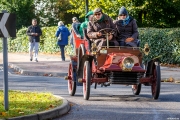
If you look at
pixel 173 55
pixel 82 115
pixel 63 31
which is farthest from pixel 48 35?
pixel 82 115

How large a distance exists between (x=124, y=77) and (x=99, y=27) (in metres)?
1.53

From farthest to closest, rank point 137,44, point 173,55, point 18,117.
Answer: point 173,55 → point 137,44 → point 18,117

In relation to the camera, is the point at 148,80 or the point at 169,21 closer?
the point at 148,80

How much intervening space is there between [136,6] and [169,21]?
2265 millimetres

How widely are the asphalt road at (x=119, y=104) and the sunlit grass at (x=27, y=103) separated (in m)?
0.41

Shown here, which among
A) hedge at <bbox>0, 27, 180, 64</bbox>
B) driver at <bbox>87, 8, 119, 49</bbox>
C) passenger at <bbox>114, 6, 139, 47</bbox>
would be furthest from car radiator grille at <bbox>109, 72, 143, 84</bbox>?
hedge at <bbox>0, 27, 180, 64</bbox>

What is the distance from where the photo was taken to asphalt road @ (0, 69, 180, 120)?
10.0m

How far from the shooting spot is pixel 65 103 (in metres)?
11.0

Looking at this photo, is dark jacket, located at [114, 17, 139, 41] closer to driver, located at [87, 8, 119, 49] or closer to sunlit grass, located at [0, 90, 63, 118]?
driver, located at [87, 8, 119, 49]

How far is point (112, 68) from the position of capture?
12.1m

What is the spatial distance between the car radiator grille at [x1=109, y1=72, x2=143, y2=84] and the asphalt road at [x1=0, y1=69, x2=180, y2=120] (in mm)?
409

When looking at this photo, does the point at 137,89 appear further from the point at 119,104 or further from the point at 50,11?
the point at 50,11

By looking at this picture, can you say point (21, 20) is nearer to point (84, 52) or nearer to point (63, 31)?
point (63, 31)

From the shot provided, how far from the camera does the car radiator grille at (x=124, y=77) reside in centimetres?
1217
